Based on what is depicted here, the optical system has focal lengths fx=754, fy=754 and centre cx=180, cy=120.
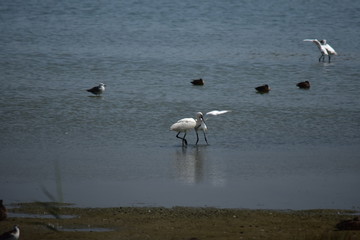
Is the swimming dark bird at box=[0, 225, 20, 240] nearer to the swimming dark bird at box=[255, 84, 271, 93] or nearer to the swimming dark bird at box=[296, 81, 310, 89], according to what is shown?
the swimming dark bird at box=[255, 84, 271, 93]

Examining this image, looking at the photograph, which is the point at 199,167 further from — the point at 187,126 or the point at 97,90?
the point at 97,90

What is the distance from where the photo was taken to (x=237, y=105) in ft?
54.5

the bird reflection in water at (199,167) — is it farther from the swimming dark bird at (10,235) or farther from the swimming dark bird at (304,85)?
the swimming dark bird at (304,85)

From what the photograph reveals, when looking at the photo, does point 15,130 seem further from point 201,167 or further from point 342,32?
point 342,32

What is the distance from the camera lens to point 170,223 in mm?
8453

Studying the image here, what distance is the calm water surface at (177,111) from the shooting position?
33.5ft

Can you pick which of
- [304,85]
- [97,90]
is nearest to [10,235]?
[97,90]

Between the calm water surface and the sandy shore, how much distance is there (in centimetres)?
42

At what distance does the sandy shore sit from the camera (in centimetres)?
800

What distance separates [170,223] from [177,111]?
24.2 feet

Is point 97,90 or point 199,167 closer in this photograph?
point 199,167

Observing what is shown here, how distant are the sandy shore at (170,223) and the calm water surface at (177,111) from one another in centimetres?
42

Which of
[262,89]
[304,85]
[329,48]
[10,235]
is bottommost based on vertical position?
[329,48]

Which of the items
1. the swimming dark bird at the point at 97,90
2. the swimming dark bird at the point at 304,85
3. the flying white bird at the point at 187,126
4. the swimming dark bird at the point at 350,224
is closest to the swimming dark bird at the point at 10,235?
the swimming dark bird at the point at 350,224
